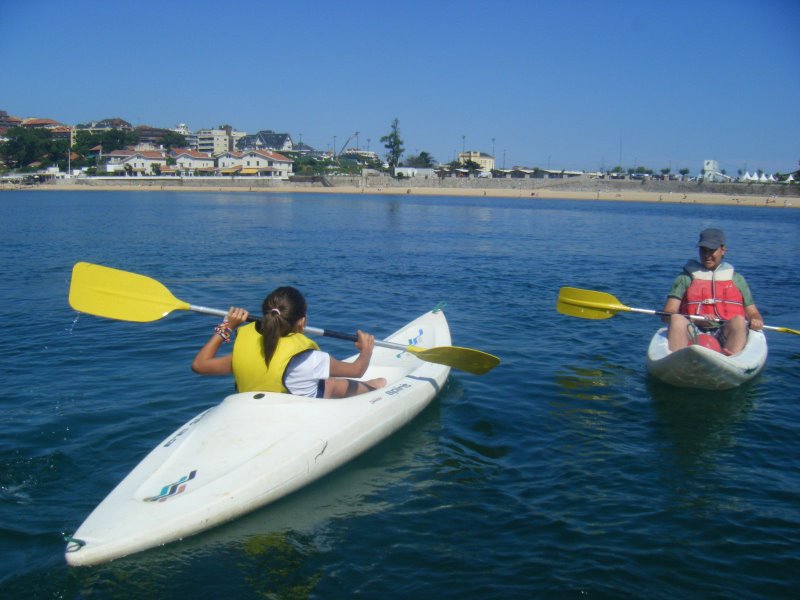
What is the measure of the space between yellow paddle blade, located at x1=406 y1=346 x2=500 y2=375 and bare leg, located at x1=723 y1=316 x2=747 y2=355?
123 inches

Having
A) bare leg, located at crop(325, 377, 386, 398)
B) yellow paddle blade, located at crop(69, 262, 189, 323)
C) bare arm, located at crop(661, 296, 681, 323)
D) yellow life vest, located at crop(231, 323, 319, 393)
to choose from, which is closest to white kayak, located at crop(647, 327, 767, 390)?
bare arm, located at crop(661, 296, 681, 323)

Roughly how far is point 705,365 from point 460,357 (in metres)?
2.77

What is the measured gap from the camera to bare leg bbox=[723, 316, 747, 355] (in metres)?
7.74

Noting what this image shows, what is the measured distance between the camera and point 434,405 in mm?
7105

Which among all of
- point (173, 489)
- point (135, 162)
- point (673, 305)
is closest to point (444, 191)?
point (135, 162)

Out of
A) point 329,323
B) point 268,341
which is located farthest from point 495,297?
point 268,341

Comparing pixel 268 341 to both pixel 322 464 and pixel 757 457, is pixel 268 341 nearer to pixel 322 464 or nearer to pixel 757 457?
pixel 322 464

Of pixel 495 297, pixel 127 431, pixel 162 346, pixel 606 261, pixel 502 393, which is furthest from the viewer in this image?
pixel 606 261

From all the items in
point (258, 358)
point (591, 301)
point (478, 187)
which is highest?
point (478, 187)

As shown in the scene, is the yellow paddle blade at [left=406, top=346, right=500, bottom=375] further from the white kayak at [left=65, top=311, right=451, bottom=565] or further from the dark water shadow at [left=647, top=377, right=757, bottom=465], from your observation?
the dark water shadow at [left=647, top=377, right=757, bottom=465]

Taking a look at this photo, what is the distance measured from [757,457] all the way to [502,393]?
2590mm

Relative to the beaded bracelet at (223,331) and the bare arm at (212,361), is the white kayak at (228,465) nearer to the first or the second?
the bare arm at (212,361)

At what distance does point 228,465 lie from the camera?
4656 millimetres

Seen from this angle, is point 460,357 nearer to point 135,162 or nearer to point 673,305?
point 673,305
